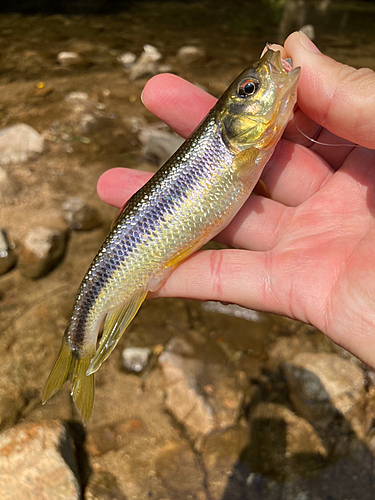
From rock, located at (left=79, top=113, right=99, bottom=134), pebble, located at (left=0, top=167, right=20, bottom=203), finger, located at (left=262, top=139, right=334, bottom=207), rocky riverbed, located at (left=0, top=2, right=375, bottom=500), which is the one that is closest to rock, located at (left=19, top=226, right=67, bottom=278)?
rocky riverbed, located at (left=0, top=2, right=375, bottom=500)

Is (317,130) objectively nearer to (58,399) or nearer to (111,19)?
(58,399)

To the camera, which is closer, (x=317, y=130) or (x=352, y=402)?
(x=317, y=130)

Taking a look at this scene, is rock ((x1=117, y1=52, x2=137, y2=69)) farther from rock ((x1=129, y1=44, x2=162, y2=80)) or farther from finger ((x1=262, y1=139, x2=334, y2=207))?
finger ((x1=262, y1=139, x2=334, y2=207))

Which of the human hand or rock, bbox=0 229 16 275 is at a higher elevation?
the human hand

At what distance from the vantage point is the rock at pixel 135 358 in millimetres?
4199

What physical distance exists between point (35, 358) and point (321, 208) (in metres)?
3.34

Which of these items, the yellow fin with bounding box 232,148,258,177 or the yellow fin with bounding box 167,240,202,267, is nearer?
the yellow fin with bounding box 232,148,258,177

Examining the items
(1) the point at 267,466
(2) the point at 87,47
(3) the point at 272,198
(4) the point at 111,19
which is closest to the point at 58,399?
(1) the point at 267,466

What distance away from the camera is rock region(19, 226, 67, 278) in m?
4.88

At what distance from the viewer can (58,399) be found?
153 inches

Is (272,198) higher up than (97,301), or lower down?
higher up

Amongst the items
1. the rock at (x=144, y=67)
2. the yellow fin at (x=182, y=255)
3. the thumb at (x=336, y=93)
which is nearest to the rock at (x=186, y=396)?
the yellow fin at (x=182, y=255)

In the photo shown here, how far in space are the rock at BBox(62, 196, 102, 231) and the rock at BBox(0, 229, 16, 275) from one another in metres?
0.86

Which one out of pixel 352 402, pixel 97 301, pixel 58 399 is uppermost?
pixel 97 301
